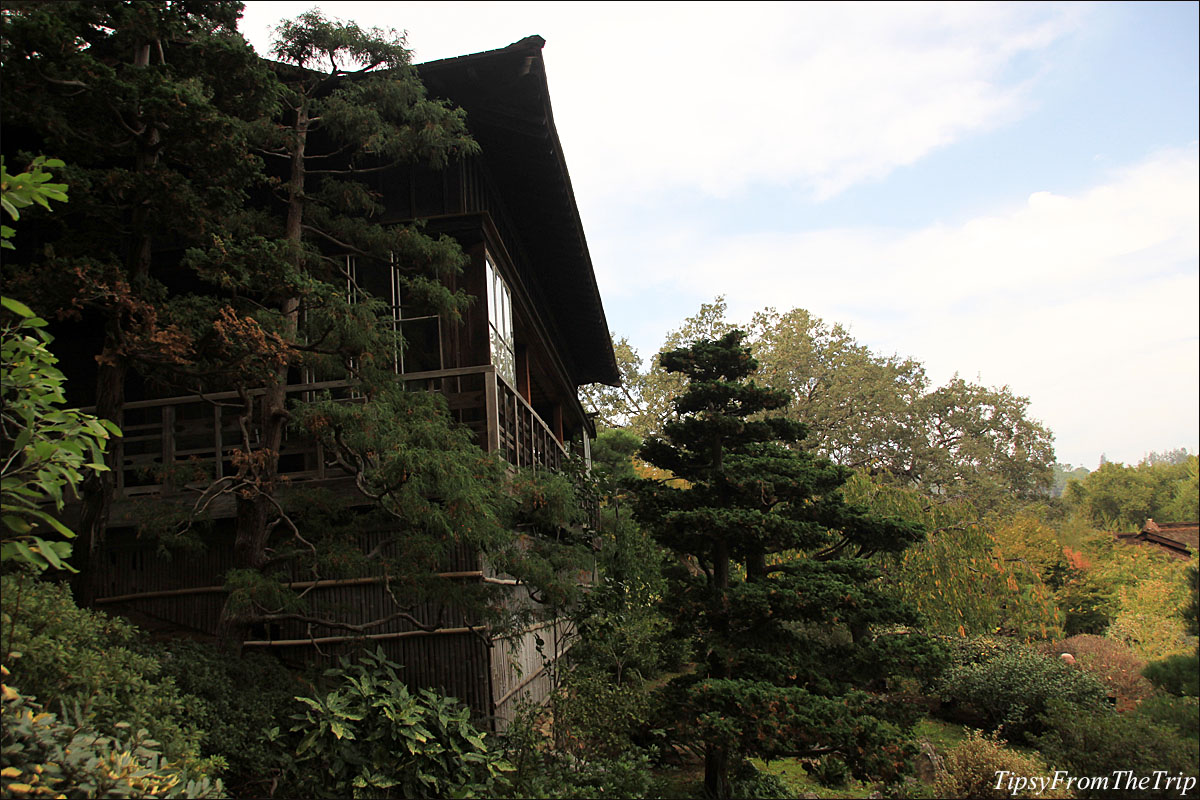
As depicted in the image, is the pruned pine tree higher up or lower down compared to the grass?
higher up

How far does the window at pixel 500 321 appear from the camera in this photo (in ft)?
29.8

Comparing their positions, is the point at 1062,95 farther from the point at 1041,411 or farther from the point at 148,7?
the point at 1041,411

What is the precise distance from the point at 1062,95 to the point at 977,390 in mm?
32479

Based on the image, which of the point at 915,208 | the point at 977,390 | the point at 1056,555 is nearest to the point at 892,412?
the point at 977,390

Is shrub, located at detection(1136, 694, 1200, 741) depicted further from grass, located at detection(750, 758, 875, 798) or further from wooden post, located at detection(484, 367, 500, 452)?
wooden post, located at detection(484, 367, 500, 452)

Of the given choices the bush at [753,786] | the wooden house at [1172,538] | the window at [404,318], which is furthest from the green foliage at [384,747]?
the wooden house at [1172,538]

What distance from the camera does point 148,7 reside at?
6.09 meters

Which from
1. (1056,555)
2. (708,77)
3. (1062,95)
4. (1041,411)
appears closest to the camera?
(1062,95)

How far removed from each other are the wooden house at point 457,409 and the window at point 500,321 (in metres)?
0.04

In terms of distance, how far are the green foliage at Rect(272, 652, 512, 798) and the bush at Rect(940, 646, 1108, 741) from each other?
8026 mm

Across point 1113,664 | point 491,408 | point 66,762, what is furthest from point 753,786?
point 1113,664

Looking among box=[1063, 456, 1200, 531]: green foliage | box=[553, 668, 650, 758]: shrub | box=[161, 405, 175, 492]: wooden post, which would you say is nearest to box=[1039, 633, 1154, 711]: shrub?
box=[553, 668, 650, 758]: shrub

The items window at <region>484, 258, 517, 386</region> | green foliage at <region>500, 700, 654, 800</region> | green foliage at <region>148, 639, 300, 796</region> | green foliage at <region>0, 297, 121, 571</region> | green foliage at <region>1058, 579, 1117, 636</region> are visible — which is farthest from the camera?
green foliage at <region>1058, 579, 1117, 636</region>

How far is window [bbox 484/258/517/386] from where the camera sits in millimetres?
9070
